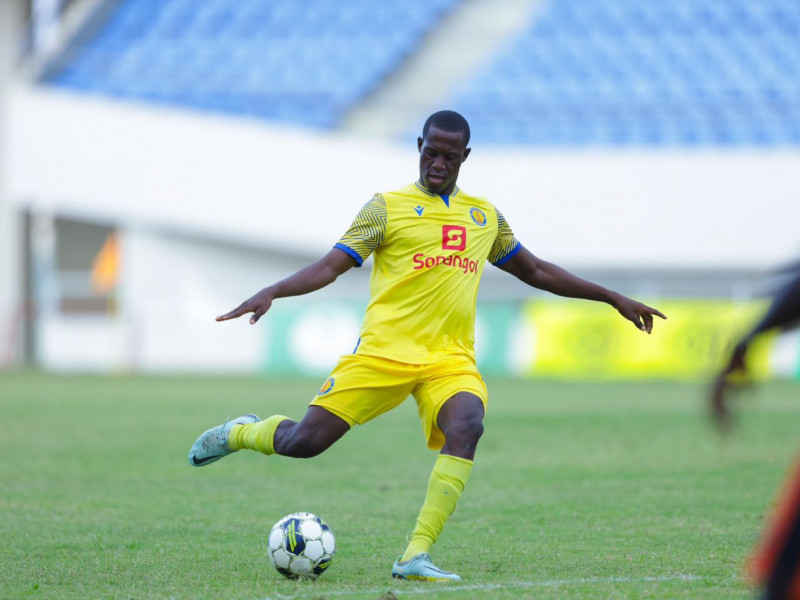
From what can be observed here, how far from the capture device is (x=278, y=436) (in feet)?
21.2

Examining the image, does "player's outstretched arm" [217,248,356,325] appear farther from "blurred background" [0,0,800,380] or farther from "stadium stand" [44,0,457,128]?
"stadium stand" [44,0,457,128]

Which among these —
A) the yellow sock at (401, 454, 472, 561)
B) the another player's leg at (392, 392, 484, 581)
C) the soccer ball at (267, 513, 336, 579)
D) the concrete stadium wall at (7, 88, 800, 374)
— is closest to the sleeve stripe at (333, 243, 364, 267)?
the another player's leg at (392, 392, 484, 581)

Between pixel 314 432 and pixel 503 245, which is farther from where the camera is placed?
pixel 503 245

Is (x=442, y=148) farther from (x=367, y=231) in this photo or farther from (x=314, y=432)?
(x=314, y=432)

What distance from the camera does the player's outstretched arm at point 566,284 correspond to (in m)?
6.80

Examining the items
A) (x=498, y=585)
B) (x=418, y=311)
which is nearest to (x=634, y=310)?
(x=418, y=311)

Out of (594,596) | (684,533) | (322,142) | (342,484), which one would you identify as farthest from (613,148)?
(594,596)

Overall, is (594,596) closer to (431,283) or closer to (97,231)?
(431,283)

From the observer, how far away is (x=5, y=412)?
16859mm

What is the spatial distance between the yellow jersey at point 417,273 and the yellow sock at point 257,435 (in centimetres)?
63

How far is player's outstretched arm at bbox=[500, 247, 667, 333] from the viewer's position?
→ 22.3 feet

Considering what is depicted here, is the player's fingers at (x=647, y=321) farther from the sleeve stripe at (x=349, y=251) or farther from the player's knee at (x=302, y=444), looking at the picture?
the player's knee at (x=302, y=444)

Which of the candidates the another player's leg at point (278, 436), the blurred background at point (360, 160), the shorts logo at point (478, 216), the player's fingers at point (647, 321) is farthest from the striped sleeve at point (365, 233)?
the blurred background at point (360, 160)

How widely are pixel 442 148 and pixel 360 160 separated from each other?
2561cm
